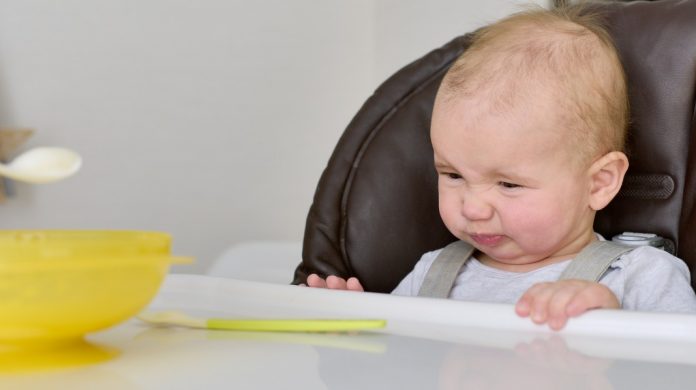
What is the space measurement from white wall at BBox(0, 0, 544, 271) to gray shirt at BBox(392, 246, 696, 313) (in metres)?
1.32

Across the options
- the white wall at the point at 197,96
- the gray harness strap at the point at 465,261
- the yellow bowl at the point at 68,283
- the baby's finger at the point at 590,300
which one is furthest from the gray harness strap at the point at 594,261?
the white wall at the point at 197,96

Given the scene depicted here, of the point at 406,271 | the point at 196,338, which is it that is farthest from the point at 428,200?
the point at 196,338

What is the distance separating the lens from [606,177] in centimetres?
132

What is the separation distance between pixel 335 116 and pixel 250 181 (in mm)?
410

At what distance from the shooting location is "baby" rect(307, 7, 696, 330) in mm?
1276

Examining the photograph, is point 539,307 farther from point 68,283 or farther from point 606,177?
point 606,177

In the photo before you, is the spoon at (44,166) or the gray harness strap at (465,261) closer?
the spoon at (44,166)

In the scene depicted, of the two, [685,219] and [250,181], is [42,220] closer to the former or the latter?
[250,181]

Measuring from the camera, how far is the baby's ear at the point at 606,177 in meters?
1.30

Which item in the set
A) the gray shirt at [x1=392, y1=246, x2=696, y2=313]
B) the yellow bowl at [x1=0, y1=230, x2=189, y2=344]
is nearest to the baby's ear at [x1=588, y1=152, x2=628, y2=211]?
the gray shirt at [x1=392, y1=246, x2=696, y2=313]

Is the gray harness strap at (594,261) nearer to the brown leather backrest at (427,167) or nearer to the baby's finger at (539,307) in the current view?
the brown leather backrest at (427,167)

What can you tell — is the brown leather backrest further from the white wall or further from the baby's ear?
the white wall

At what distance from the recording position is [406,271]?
1.39 meters

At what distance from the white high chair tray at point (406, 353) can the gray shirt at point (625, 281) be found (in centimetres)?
43
